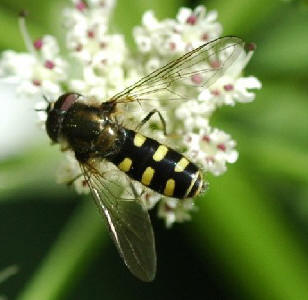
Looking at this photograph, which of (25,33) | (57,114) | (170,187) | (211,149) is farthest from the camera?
(25,33)

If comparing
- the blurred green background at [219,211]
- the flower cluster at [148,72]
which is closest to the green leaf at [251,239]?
the blurred green background at [219,211]

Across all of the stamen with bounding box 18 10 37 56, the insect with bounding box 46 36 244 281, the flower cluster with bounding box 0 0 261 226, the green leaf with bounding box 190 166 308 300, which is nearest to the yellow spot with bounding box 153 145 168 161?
the insect with bounding box 46 36 244 281

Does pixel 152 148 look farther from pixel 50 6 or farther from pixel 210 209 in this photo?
pixel 50 6

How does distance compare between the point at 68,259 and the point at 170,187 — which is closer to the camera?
the point at 170,187

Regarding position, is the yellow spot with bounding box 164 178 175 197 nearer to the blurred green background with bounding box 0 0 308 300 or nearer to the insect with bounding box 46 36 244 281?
the insect with bounding box 46 36 244 281

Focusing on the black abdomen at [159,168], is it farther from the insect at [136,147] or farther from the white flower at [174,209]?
the white flower at [174,209]

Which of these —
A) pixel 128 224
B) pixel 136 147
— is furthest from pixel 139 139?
pixel 128 224

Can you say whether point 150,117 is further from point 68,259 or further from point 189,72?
point 68,259
